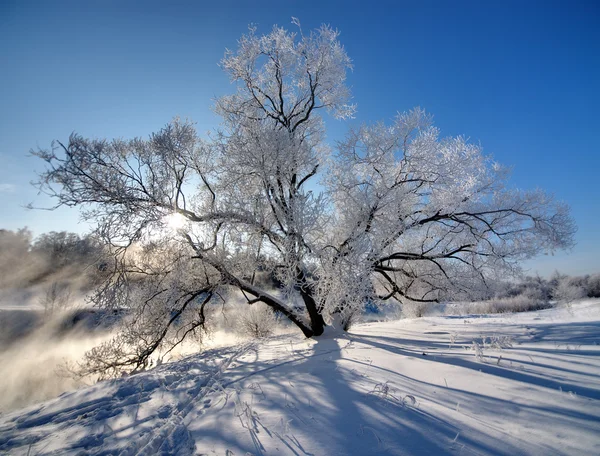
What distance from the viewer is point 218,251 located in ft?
22.0

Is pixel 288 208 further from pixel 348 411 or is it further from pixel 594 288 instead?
pixel 594 288

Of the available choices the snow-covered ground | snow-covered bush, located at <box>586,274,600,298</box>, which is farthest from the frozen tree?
snow-covered bush, located at <box>586,274,600,298</box>

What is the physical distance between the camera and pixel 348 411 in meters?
2.24

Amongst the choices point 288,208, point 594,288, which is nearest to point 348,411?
point 288,208

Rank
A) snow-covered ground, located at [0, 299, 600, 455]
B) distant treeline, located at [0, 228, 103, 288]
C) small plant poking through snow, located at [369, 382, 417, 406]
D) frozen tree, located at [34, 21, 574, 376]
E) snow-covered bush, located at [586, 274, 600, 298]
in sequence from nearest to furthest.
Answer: snow-covered ground, located at [0, 299, 600, 455] → small plant poking through snow, located at [369, 382, 417, 406] → frozen tree, located at [34, 21, 574, 376] → snow-covered bush, located at [586, 274, 600, 298] → distant treeline, located at [0, 228, 103, 288]

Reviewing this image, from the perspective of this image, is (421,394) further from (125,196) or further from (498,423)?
(125,196)

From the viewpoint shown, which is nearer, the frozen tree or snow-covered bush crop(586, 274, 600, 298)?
the frozen tree

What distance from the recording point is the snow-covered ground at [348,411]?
5.67 ft

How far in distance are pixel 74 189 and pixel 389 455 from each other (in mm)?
7222

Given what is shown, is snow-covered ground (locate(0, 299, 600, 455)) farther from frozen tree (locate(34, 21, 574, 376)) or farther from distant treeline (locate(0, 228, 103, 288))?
distant treeline (locate(0, 228, 103, 288))

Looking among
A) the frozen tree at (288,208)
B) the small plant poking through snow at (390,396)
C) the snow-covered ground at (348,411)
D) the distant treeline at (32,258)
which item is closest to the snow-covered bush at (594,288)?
the frozen tree at (288,208)

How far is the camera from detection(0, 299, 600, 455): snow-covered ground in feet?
5.67

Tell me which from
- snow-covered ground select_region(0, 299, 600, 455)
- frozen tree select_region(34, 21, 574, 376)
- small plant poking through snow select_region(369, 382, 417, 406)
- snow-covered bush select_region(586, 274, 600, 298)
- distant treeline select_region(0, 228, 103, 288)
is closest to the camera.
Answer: snow-covered ground select_region(0, 299, 600, 455)

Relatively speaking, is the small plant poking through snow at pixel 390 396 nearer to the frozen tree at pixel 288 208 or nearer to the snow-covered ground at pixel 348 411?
the snow-covered ground at pixel 348 411
